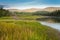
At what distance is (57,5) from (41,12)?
11.8 inches

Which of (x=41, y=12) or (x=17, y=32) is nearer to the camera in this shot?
(x=17, y=32)

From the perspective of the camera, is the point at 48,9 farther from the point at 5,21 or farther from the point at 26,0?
the point at 5,21

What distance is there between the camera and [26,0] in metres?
2.92

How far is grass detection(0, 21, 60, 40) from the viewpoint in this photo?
241 cm

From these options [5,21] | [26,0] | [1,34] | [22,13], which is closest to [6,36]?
[1,34]

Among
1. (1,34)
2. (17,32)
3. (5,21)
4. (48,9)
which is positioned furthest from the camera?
(48,9)

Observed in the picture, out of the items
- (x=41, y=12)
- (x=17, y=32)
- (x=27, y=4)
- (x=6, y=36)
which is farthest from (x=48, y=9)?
(x=6, y=36)

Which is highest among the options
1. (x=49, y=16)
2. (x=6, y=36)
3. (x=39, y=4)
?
(x=39, y=4)

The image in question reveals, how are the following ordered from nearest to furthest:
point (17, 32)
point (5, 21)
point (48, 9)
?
point (17, 32), point (5, 21), point (48, 9)

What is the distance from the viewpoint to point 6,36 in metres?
2.37

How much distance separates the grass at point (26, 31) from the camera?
241cm

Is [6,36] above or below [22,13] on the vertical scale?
below

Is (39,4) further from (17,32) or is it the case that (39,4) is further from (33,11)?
(17,32)

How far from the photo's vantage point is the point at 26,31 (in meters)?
2.61
